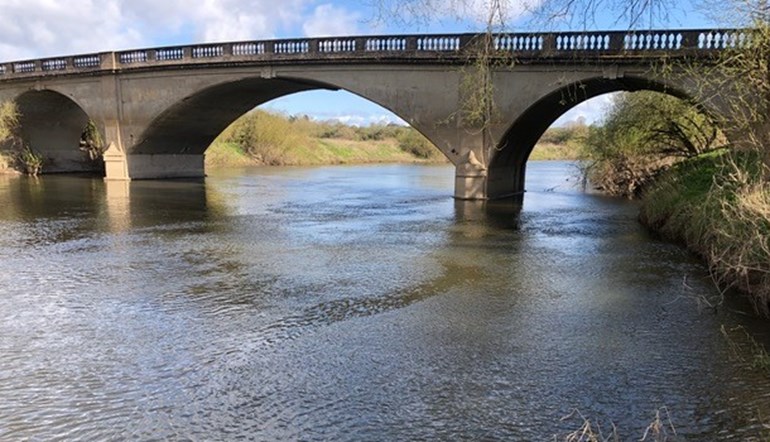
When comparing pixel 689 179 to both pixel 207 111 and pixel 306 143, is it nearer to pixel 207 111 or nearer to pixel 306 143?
pixel 207 111

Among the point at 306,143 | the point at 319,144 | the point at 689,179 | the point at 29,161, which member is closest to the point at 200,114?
the point at 29,161

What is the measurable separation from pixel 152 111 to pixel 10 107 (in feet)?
33.1

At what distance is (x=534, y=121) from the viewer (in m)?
20.6

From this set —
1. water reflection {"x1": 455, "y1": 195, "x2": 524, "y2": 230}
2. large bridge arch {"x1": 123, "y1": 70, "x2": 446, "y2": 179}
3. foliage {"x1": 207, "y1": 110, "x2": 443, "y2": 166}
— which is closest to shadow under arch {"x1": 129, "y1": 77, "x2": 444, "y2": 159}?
large bridge arch {"x1": 123, "y1": 70, "x2": 446, "y2": 179}

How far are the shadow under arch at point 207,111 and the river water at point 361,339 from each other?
40.9ft

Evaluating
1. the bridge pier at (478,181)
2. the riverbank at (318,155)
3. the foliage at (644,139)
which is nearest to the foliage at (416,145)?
the riverbank at (318,155)

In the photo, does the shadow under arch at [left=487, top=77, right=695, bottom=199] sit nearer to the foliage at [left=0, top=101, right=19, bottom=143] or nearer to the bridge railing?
the bridge railing

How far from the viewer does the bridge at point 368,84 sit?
666 inches

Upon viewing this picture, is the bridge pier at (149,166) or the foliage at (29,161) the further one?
the foliage at (29,161)

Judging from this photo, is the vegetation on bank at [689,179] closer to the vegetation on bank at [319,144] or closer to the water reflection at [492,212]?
the vegetation on bank at [319,144]

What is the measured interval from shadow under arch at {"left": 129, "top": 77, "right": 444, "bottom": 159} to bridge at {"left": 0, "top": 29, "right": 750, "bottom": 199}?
7 centimetres

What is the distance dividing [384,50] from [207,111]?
11.0 m

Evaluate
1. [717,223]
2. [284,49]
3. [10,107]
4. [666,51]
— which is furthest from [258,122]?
[717,223]

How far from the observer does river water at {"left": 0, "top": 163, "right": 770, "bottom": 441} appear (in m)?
4.17
